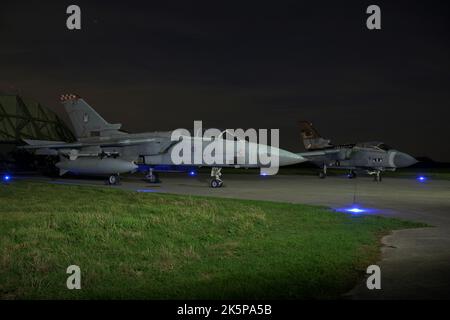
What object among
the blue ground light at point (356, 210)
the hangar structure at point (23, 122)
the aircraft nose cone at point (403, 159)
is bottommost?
the blue ground light at point (356, 210)

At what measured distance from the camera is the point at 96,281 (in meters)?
5.77

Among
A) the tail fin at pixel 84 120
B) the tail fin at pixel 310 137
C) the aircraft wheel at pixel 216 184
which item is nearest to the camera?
the aircraft wheel at pixel 216 184

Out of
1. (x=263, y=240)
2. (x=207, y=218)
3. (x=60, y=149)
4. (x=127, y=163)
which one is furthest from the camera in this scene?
(x=60, y=149)

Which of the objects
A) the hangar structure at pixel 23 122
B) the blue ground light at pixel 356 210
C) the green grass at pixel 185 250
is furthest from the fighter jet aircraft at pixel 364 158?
the hangar structure at pixel 23 122

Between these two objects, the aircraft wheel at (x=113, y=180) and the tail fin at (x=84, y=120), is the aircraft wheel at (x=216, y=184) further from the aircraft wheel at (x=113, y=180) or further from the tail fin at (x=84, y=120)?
the tail fin at (x=84, y=120)

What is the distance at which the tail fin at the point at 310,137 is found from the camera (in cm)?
4053

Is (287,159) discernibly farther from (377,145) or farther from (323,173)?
(323,173)

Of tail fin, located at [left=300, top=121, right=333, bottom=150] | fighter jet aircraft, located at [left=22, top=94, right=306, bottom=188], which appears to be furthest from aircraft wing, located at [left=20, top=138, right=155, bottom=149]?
tail fin, located at [left=300, top=121, right=333, bottom=150]

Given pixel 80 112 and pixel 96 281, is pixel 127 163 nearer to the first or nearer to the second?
pixel 80 112

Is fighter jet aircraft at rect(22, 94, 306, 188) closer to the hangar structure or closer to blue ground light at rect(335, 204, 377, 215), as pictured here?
blue ground light at rect(335, 204, 377, 215)

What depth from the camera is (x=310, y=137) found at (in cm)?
4206

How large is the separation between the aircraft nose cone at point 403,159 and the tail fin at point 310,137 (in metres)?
10.7
